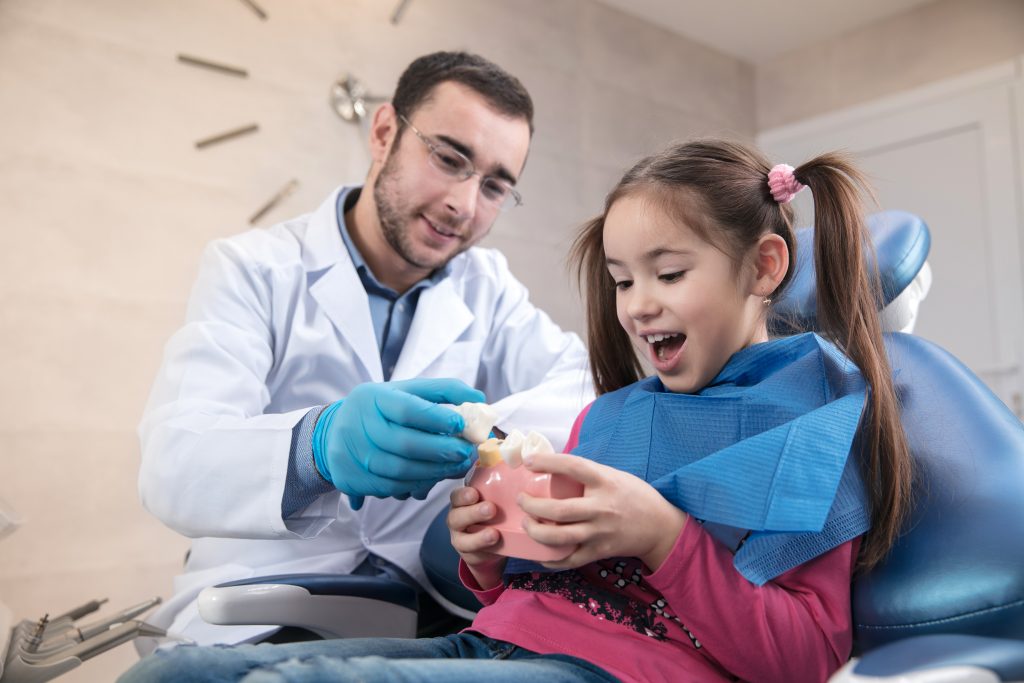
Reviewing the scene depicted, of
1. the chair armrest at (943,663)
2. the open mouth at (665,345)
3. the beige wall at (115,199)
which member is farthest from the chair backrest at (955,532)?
the beige wall at (115,199)

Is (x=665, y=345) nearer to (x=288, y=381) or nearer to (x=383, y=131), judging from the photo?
(x=288, y=381)

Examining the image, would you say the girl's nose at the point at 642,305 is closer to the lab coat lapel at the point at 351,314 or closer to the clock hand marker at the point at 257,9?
the lab coat lapel at the point at 351,314

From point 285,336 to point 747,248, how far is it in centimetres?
100

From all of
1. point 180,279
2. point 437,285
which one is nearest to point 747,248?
point 437,285

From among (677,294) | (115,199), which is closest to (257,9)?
(115,199)

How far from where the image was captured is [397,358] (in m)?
1.96

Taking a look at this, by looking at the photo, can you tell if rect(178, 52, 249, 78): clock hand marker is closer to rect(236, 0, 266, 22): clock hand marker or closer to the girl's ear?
rect(236, 0, 266, 22): clock hand marker

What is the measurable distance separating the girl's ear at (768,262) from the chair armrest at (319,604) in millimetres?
709

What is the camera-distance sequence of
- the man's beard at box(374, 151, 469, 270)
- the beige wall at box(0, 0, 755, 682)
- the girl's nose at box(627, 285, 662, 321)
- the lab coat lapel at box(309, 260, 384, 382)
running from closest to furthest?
the girl's nose at box(627, 285, 662, 321) < the lab coat lapel at box(309, 260, 384, 382) < the man's beard at box(374, 151, 469, 270) < the beige wall at box(0, 0, 755, 682)

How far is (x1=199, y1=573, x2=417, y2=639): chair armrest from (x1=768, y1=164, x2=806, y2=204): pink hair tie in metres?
0.82

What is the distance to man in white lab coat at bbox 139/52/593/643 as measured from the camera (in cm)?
120

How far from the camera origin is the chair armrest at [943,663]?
67cm

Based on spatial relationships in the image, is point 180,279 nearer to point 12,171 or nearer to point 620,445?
point 12,171


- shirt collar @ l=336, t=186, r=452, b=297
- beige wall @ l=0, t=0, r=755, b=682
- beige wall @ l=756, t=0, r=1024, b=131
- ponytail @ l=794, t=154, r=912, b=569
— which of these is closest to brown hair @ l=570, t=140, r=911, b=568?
ponytail @ l=794, t=154, r=912, b=569
